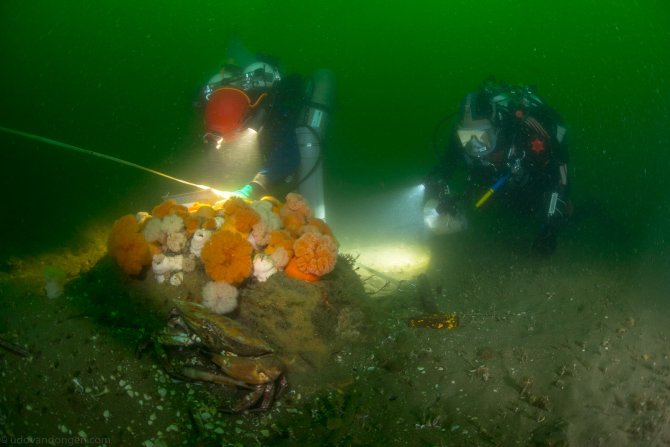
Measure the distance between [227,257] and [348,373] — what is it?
1.65 meters

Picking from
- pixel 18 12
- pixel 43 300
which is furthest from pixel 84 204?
pixel 18 12

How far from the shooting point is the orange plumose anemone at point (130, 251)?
374 cm

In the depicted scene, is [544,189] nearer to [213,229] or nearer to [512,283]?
[512,283]

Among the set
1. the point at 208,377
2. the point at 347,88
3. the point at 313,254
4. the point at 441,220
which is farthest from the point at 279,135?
the point at 347,88

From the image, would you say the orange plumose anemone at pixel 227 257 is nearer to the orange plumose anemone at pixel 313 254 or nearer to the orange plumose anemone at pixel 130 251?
the orange plumose anemone at pixel 313 254

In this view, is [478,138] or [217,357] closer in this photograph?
[217,357]

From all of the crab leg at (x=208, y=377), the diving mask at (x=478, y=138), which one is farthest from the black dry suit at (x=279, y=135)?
the crab leg at (x=208, y=377)

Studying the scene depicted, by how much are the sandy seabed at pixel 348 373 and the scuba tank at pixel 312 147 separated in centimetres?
254

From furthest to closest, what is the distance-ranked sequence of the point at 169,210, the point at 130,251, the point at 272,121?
the point at 272,121
the point at 169,210
the point at 130,251

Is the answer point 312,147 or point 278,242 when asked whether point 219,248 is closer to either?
point 278,242

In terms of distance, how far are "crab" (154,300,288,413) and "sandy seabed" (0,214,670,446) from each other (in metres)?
0.14

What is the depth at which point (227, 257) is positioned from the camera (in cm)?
366

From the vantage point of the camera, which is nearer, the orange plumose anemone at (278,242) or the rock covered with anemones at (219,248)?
the rock covered with anemones at (219,248)

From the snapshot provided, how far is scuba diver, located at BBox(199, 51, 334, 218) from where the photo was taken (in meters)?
5.11
